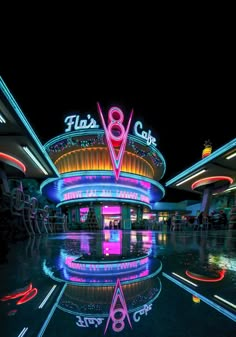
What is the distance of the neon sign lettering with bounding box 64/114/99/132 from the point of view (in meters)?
32.4

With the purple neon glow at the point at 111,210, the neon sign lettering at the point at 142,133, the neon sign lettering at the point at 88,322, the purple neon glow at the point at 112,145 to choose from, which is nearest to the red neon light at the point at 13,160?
the purple neon glow at the point at 112,145

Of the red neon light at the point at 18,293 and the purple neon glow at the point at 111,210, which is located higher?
the purple neon glow at the point at 111,210

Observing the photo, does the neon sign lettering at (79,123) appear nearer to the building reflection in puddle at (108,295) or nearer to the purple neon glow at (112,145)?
the purple neon glow at (112,145)

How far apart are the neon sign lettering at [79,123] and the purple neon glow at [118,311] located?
32.1 m

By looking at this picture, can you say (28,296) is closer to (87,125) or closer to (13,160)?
(13,160)

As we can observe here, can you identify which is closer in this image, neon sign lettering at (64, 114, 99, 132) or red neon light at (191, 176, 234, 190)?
red neon light at (191, 176, 234, 190)

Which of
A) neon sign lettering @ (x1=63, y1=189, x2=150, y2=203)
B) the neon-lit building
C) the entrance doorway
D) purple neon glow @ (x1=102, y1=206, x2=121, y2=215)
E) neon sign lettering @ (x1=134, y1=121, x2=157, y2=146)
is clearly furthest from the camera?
purple neon glow @ (x1=102, y1=206, x2=121, y2=215)

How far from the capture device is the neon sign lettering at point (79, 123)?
1276 inches

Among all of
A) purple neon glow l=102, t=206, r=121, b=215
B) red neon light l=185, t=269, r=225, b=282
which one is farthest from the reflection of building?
purple neon glow l=102, t=206, r=121, b=215

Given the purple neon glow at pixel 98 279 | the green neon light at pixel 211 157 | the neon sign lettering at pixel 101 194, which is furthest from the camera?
the neon sign lettering at pixel 101 194

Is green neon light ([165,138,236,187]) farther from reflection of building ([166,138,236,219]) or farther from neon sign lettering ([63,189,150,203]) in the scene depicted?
neon sign lettering ([63,189,150,203])

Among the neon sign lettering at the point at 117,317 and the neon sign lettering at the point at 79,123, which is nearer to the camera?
the neon sign lettering at the point at 117,317

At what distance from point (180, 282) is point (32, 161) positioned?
18.2m

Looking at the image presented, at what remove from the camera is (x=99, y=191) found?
3453 cm
